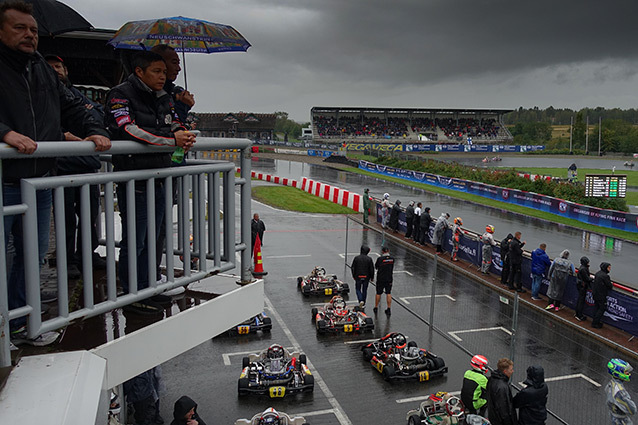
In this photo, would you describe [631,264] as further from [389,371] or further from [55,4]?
[55,4]

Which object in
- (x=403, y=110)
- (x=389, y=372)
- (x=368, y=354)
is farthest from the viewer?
(x=403, y=110)

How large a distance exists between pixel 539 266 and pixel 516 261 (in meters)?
1.03

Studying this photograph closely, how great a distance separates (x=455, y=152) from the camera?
84.3 m

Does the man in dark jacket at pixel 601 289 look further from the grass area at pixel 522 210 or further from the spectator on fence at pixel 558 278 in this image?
the grass area at pixel 522 210

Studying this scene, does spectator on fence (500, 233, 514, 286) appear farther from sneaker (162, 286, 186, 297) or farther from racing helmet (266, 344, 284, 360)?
sneaker (162, 286, 186, 297)

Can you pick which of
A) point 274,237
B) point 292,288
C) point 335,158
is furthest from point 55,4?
point 335,158

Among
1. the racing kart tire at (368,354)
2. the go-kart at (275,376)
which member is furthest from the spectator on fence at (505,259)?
the go-kart at (275,376)

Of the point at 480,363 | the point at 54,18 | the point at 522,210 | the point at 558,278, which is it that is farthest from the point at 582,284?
the point at 522,210

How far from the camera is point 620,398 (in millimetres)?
7691

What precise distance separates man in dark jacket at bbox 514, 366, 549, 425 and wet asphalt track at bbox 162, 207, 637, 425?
85.2 inches

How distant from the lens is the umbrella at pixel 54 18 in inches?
219

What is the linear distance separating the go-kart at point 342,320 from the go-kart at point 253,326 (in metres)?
1.25

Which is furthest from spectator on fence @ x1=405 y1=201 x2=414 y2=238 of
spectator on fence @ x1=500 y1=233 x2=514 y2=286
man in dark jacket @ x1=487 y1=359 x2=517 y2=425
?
man in dark jacket @ x1=487 y1=359 x2=517 y2=425

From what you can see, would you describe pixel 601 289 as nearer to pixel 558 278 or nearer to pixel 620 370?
pixel 558 278
